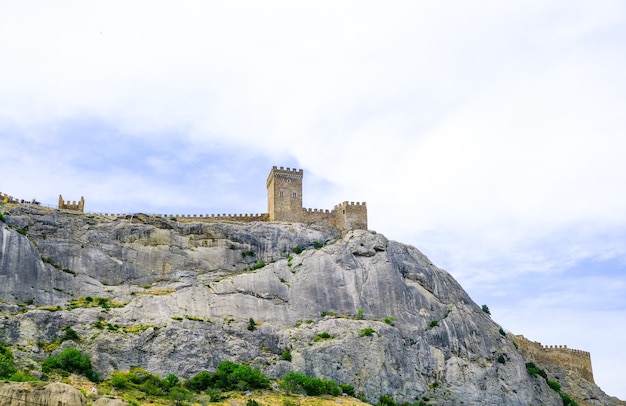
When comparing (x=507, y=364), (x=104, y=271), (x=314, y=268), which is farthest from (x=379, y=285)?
(x=104, y=271)

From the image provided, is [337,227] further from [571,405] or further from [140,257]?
[571,405]

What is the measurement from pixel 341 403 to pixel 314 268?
64.1 feet

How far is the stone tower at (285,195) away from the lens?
88.8 metres

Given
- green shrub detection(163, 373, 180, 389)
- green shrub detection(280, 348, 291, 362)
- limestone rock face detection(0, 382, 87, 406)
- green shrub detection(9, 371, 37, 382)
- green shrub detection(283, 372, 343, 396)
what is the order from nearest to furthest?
limestone rock face detection(0, 382, 87, 406)
green shrub detection(9, 371, 37, 382)
green shrub detection(163, 373, 180, 389)
green shrub detection(283, 372, 343, 396)
green shrub detection(280, 348, 291, 362)

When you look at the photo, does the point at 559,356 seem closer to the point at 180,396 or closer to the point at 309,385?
the point at 309,385

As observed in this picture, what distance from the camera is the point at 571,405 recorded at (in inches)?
3302

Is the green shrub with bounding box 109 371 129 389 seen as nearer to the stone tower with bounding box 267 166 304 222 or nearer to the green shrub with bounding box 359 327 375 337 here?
the green shrub with bounding box 359 327 375 337

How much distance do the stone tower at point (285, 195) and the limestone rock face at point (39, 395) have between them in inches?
1677

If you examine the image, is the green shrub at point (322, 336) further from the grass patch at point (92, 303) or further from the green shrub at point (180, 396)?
the grass patch at point (92, 303)

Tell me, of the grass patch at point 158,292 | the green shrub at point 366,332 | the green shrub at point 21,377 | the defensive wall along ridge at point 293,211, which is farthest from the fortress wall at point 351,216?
the green shrub at point 21,377

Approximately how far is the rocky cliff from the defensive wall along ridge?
2080 millimetres

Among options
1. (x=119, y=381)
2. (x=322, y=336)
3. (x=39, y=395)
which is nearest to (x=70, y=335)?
(x=119, y=381)

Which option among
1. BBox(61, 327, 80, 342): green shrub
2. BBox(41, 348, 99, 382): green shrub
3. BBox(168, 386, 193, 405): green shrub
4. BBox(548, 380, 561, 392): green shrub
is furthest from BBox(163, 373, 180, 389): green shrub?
BBox(548, 380, 561, 392): green shrub

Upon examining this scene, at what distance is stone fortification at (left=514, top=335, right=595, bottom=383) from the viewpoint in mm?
92375
